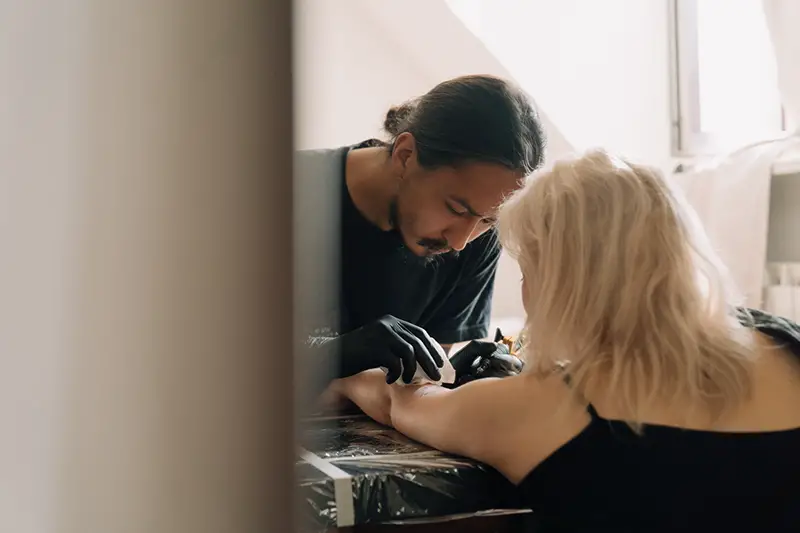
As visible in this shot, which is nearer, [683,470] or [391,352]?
[683,470]

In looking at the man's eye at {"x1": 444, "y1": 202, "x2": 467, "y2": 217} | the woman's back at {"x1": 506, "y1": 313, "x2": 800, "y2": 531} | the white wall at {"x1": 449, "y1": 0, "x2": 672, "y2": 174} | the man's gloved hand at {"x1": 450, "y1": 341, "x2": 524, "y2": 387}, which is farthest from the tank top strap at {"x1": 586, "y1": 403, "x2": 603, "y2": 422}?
the white wall at {"x1": 449, "y1": 0, "x2": 672, "y2": 174}

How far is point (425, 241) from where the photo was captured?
35.7 inches

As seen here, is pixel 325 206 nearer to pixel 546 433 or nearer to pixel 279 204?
pixel 279 204

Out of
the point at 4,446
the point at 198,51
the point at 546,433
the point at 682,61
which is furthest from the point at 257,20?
the point at 682,61

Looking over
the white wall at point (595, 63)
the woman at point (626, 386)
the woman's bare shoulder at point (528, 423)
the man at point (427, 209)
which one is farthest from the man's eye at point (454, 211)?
the white wall at point (595, 63)

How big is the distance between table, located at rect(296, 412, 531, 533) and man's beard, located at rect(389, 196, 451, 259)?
281mm

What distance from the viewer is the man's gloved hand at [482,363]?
31.5 inches

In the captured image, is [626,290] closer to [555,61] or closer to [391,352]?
[391,352]

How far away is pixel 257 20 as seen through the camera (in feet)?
0.83

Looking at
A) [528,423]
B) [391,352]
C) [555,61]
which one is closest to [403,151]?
[391,352]

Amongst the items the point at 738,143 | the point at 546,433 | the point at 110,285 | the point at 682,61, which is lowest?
the point at 546,433

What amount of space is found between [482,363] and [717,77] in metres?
1.17

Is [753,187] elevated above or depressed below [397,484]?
above

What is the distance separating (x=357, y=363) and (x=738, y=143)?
3.92 ft
